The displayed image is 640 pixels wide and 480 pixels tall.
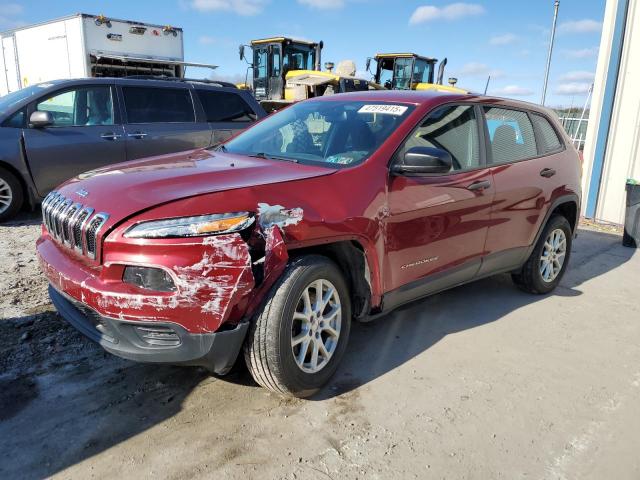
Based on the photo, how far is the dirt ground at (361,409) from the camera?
2.46 m

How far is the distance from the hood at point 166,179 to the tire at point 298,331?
0.54 meters

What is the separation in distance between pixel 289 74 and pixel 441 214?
45.4 feet

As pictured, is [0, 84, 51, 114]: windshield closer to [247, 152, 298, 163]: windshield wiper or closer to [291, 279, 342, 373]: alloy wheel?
[247, 152, 298, 163]: windshield wiper

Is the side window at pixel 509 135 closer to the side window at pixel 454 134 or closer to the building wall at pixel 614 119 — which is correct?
the side window at pixel 454 134

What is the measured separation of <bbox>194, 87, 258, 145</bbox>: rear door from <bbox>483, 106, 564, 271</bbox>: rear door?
4051 mm

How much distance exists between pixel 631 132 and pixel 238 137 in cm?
658

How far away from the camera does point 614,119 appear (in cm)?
808

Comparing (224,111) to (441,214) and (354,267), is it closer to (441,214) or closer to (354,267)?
(441,214)

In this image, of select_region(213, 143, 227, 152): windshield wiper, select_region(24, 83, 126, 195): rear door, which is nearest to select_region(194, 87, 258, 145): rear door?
select_region(24, 83, 126, 195): rear door

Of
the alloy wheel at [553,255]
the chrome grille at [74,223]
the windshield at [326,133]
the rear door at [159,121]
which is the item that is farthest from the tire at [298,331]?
the rear door at [159,121]

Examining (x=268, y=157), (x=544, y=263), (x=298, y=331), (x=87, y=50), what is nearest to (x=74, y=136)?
(x=268, y=157)

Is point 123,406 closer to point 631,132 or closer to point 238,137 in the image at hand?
point 238,137

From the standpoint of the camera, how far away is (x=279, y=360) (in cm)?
267

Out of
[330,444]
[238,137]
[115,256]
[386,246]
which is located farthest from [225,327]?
[238,137]
